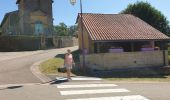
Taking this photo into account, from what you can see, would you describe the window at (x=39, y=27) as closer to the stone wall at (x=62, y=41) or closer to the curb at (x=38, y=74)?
the stone wall at (x=62, y=41)

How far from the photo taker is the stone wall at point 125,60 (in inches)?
1030

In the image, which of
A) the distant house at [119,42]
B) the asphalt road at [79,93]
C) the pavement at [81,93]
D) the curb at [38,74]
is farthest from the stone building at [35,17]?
the asphalt road at [79,93]

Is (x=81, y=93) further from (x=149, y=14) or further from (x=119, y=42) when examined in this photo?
(x=149, y=14)

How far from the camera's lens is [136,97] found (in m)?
13.2

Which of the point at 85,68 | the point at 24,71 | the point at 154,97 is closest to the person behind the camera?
the point at 154,97

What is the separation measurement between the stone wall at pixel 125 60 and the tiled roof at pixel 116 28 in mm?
2212

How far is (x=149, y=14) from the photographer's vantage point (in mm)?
51625

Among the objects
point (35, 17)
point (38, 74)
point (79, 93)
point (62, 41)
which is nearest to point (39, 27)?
point (35, 17)

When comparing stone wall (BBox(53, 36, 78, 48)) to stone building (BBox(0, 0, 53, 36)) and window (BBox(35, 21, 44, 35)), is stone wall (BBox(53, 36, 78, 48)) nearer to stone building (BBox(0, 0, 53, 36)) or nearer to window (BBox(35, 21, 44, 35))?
stone building (BBox(0, 0, 53, 36))

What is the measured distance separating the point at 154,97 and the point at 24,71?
35.4 feet

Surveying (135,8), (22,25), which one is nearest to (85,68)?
(135,8)

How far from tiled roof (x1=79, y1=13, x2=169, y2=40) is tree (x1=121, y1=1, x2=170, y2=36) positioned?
1693 cm

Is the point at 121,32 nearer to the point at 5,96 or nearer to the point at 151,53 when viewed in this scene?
the point at 151,53

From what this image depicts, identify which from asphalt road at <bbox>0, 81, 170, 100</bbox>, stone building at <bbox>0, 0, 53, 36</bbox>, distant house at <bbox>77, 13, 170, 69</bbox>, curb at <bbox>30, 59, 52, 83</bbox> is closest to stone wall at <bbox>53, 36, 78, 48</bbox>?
stone building at <bbox>0, 0, 53, 36</bbox>
